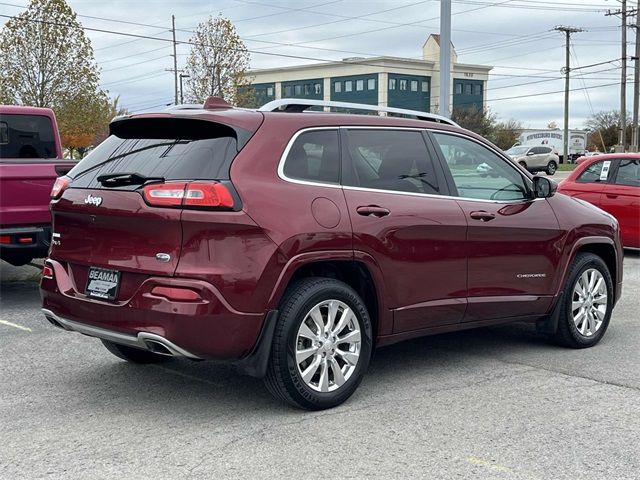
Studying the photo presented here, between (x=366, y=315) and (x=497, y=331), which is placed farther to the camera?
(x=497, y=331)

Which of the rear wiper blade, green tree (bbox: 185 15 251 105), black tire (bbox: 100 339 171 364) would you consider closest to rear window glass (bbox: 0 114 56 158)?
black tire (bbox: 100 339 171 364)

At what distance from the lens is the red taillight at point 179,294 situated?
4.40 metres

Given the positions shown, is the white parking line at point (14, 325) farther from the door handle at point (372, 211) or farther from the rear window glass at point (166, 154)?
the door handle at point (372, 211)

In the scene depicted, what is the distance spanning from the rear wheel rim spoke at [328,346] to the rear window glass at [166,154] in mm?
1012

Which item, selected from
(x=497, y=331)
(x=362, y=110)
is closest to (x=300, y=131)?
(x=362, y=110)

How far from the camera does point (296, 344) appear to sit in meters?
4.68

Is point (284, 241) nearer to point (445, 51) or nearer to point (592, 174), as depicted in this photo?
point (592, 174)

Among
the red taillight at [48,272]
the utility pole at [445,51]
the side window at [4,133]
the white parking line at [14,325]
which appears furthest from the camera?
the utility pole at [445,51]

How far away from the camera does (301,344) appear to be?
4773 mm

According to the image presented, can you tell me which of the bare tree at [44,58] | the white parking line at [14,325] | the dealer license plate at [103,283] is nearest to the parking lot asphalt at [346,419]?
the white parking line at [14,325]

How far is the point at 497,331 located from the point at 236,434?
3479mm

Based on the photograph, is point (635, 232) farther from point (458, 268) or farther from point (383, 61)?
point (383, 61)

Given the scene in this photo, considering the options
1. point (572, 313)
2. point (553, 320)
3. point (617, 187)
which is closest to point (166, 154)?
point (553, 320)

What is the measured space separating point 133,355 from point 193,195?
190 cm
